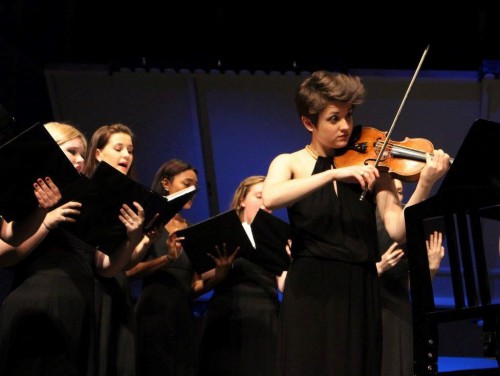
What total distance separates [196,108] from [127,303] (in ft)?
6.76

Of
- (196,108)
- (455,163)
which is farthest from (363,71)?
(455,163)

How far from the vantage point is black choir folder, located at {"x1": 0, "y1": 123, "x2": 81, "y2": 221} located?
2371 mm

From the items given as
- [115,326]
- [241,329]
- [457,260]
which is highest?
[457,260]

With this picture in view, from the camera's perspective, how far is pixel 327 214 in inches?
95.8

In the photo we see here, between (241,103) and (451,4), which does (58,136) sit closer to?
(241,103)

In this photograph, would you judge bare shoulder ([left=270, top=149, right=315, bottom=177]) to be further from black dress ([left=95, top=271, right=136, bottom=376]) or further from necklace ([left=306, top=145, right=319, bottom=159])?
black dress ([left=95, top=271, right=136, bottom=376])

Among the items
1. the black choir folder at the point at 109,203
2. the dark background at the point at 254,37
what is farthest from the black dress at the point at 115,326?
the dark background at the point at 254,37

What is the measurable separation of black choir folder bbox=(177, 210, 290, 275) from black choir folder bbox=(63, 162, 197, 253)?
49cm

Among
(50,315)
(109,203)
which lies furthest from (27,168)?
(50,315)

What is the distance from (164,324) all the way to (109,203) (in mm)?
1060

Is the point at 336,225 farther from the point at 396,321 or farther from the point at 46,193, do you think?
the point at 396,321

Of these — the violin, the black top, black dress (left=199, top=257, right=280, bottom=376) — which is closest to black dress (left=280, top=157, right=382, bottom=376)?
the black top

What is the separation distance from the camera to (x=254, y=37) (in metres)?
4.81

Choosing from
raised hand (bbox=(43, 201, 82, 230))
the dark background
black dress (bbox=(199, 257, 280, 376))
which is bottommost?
black dress (bbox=(199, 257, 280, 376))
